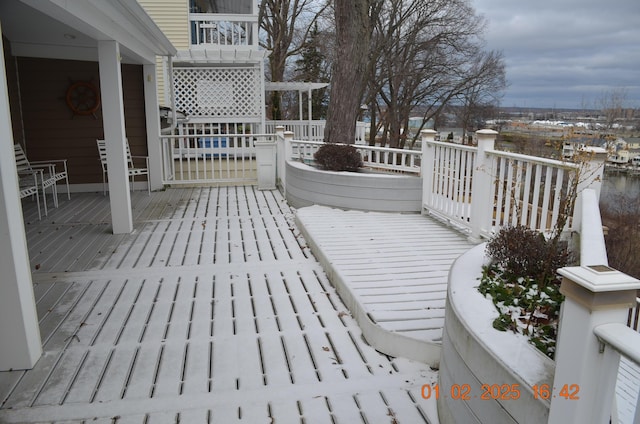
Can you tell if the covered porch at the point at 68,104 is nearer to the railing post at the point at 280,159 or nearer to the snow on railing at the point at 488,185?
the railing post at the point at 280,159

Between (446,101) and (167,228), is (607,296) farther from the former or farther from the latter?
(446,101)

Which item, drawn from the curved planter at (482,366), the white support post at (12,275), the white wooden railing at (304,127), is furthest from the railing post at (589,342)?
the white wooden railing at (304,127)

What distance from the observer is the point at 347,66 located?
8.01m

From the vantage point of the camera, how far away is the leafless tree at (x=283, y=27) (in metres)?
20.2

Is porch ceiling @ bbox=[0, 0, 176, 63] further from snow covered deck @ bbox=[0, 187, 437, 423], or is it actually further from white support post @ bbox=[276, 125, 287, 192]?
white support post @ bbox=[276, 125, 287, 192]

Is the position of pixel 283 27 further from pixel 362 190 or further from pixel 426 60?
pixel 362 190

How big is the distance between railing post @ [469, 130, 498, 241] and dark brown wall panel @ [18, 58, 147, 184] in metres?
5.91

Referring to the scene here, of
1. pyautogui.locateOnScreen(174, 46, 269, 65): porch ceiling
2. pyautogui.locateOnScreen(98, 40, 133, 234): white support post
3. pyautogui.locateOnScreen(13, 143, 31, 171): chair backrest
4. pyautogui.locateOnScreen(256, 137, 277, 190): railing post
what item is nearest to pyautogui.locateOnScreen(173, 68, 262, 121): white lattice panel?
pyautogui.locateOnScreen(174, 46, 269, 65): porch ceiling

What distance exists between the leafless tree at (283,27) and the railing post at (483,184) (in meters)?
16.0

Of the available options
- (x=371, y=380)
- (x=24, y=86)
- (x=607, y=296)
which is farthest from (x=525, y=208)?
(x=24, y=86)

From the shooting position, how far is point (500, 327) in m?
1.80

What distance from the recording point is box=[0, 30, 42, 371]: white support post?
2385 mm

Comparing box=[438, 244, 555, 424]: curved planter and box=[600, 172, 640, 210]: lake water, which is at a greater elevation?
box=[438, 244, 555, 424]: curved planter

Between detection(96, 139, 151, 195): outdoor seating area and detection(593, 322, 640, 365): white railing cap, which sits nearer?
detection(593, 322, 640, 365): white railing cap
